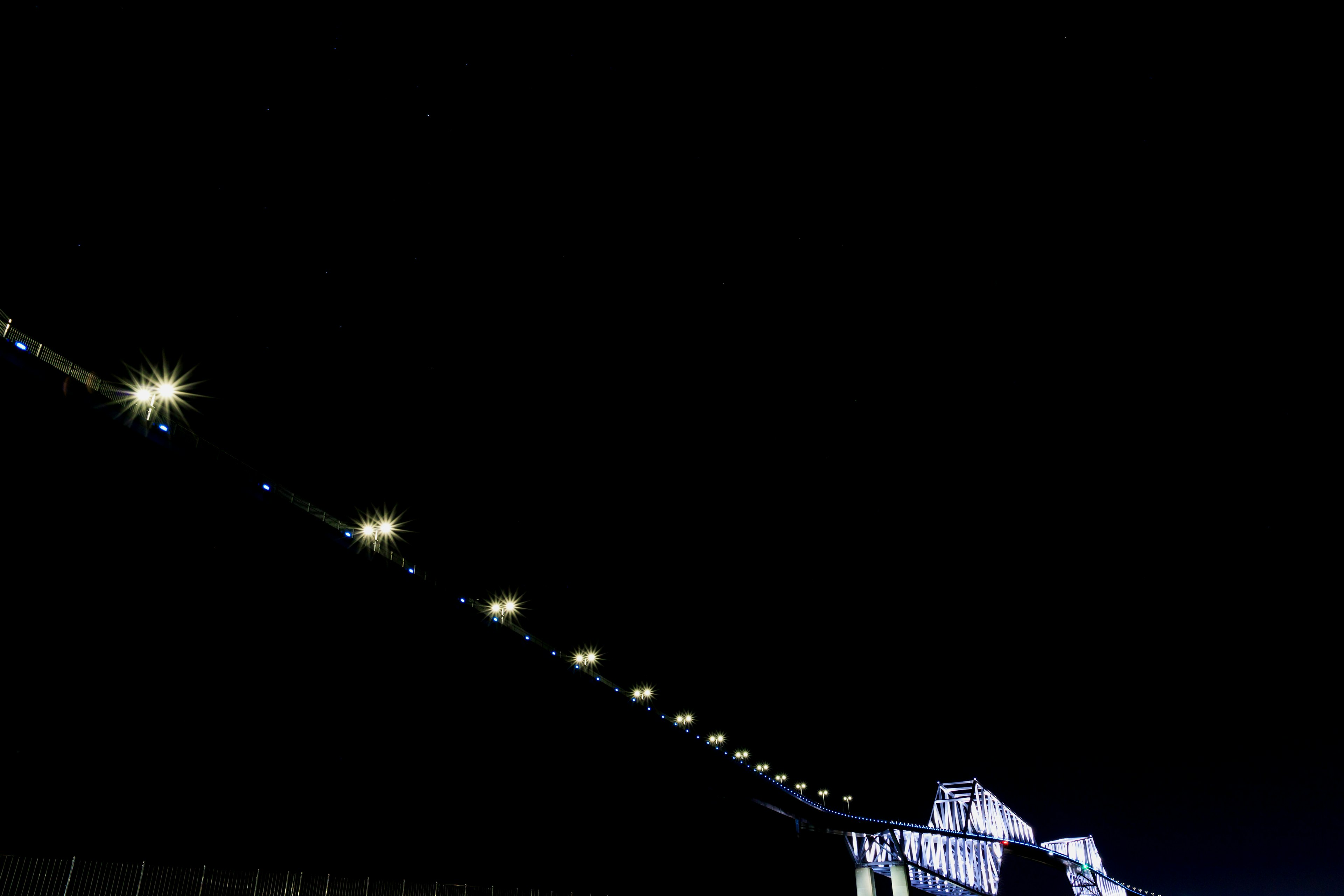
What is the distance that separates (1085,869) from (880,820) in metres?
18.7

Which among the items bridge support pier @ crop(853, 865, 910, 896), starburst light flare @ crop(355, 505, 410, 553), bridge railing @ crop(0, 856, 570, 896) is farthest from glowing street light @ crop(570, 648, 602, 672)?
bridge support pier @ crop(853, 865, 910, 896)

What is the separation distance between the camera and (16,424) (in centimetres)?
2066

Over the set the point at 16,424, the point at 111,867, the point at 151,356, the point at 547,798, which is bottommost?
the point at 111,867

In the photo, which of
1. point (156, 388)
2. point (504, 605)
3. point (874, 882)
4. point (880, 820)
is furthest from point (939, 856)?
point (156, 388)

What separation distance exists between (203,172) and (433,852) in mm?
24378

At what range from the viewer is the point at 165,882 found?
17953 mm

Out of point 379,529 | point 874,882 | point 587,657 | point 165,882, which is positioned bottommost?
point 874,882

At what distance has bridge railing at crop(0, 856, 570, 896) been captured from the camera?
1598 centimetres

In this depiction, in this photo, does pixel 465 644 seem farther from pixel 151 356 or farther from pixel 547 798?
pixel 151 356

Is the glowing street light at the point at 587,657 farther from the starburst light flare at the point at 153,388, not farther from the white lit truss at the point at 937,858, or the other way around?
the white lit truss at the point at 937,858

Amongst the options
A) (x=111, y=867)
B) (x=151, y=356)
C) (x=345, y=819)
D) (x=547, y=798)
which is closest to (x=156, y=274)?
(x=151, y=356)

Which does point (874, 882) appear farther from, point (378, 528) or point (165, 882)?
point (165, 882)

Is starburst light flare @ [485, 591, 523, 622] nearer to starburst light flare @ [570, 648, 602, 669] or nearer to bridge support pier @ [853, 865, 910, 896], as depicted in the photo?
starburst light flare @ [570, 648, 602, 669]

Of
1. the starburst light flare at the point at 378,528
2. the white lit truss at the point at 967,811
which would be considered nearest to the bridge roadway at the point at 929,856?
the white lit truss at the point at 967,811
